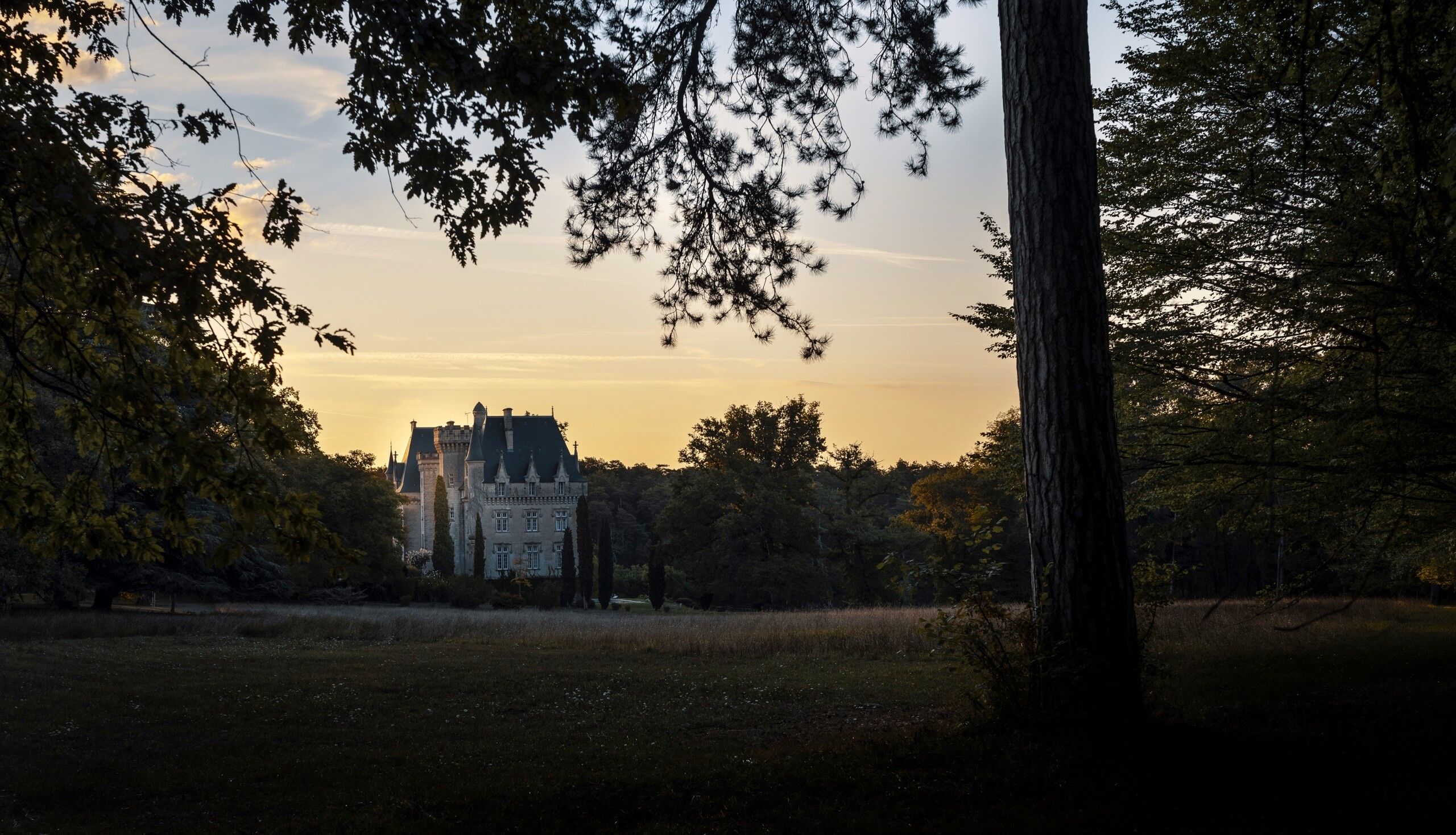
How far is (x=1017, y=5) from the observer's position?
7.11 m

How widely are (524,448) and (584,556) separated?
1727cm

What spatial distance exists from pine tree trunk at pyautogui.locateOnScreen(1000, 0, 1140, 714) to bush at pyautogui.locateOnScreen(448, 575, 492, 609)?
39.0m

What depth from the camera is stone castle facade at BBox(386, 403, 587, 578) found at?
62.7 meters

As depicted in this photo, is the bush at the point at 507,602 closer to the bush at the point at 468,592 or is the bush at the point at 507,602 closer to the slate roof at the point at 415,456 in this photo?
the bush at the point at 468,592

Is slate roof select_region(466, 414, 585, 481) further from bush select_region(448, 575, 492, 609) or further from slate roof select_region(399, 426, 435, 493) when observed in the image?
bush select_region(448, 575, 492, 609)

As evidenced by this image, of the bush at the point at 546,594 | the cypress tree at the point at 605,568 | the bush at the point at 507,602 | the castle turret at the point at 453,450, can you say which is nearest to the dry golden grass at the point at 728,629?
the bush at the point at 507,602

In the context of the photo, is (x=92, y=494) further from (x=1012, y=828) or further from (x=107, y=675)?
(x=107, y=675)

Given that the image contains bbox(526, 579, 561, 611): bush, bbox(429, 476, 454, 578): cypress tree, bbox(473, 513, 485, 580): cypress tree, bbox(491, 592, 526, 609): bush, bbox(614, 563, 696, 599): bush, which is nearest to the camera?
bbox(491, 592, 526, 609): bush

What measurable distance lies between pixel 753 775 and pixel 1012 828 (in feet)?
6.85

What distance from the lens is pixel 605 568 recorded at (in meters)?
48.5

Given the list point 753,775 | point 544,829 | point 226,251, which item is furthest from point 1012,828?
point 226,251

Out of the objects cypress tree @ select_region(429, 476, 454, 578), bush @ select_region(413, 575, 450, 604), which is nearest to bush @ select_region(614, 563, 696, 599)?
cypress tree @ select_region(429, 476, 454, 578)

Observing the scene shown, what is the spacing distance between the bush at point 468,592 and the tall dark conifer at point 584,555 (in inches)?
190

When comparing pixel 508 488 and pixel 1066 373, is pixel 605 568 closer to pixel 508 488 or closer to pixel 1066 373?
pixel 508 488
